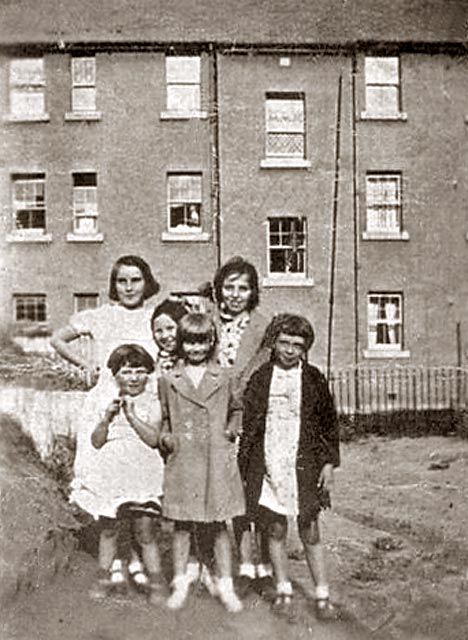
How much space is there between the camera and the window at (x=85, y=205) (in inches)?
86.2

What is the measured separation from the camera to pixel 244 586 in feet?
7.09

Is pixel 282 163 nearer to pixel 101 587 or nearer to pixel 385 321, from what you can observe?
pixel 385 321

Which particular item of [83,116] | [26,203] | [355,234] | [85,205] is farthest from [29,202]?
[355,234]

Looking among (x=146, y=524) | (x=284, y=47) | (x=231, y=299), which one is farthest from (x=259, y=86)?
(x=146, y=524)

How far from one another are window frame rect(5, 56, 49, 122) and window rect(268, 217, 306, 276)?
2.19ft

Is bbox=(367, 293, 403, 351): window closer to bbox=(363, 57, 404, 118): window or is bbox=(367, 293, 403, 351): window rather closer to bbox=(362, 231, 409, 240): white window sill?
bbox=(362, 231, 409, 240): white window sill

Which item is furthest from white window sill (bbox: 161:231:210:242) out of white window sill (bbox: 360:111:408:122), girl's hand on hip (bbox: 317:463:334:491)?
girl's hand on hip (bbox: 317:463:334:491)

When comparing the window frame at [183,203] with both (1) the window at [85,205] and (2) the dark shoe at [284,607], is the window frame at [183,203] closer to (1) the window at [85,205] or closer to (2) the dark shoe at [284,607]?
(1) the window at [85,205]

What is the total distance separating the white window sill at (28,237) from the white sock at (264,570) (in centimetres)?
99

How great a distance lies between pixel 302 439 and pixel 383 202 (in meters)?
0.65

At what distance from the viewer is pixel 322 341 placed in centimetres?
215

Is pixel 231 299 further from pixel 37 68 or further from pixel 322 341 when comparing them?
pixel 37 68

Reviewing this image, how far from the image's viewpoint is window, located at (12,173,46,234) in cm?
223

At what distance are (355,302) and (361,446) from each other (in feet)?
1.22
